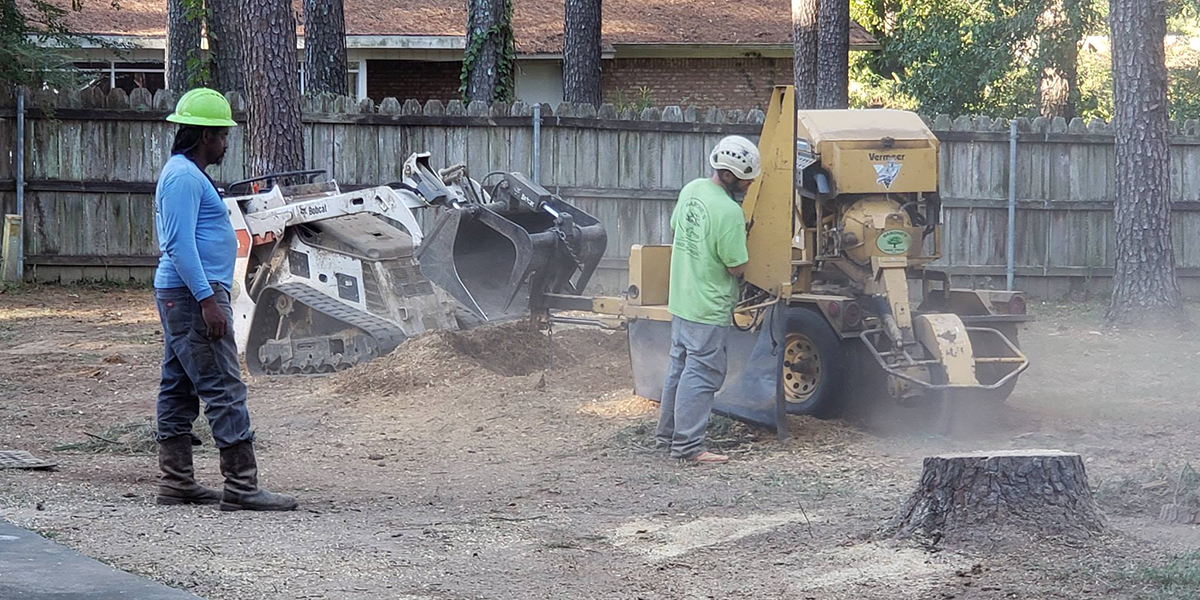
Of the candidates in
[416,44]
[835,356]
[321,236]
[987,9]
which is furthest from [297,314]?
[987,9]

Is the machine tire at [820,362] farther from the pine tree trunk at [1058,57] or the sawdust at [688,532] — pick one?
the pine tree trunk at [1058,57]

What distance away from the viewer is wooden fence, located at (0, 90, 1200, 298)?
15812mm

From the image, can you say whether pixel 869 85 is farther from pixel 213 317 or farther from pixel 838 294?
pixel 213 317

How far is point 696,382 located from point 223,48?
11.7 m

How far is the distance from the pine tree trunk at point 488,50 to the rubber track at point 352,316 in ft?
25.8

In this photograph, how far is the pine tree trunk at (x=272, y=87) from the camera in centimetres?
1262

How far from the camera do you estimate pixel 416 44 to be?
22.9m

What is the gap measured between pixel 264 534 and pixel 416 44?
58.4 feet

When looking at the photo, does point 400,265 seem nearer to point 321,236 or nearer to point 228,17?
point 321,236

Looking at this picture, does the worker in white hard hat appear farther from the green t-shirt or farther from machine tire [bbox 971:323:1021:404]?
machine tire [bbox 971:323:1021:404]

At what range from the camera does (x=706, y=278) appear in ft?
26.1

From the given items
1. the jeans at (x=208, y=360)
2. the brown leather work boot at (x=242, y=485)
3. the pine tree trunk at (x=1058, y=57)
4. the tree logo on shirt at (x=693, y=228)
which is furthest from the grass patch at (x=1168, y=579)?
the pine tree trunk at (x=1058, y=57)

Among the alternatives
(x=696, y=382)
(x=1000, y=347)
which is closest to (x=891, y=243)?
(x=1000, y=347)

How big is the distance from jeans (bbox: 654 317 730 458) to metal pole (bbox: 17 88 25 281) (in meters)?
10.2
